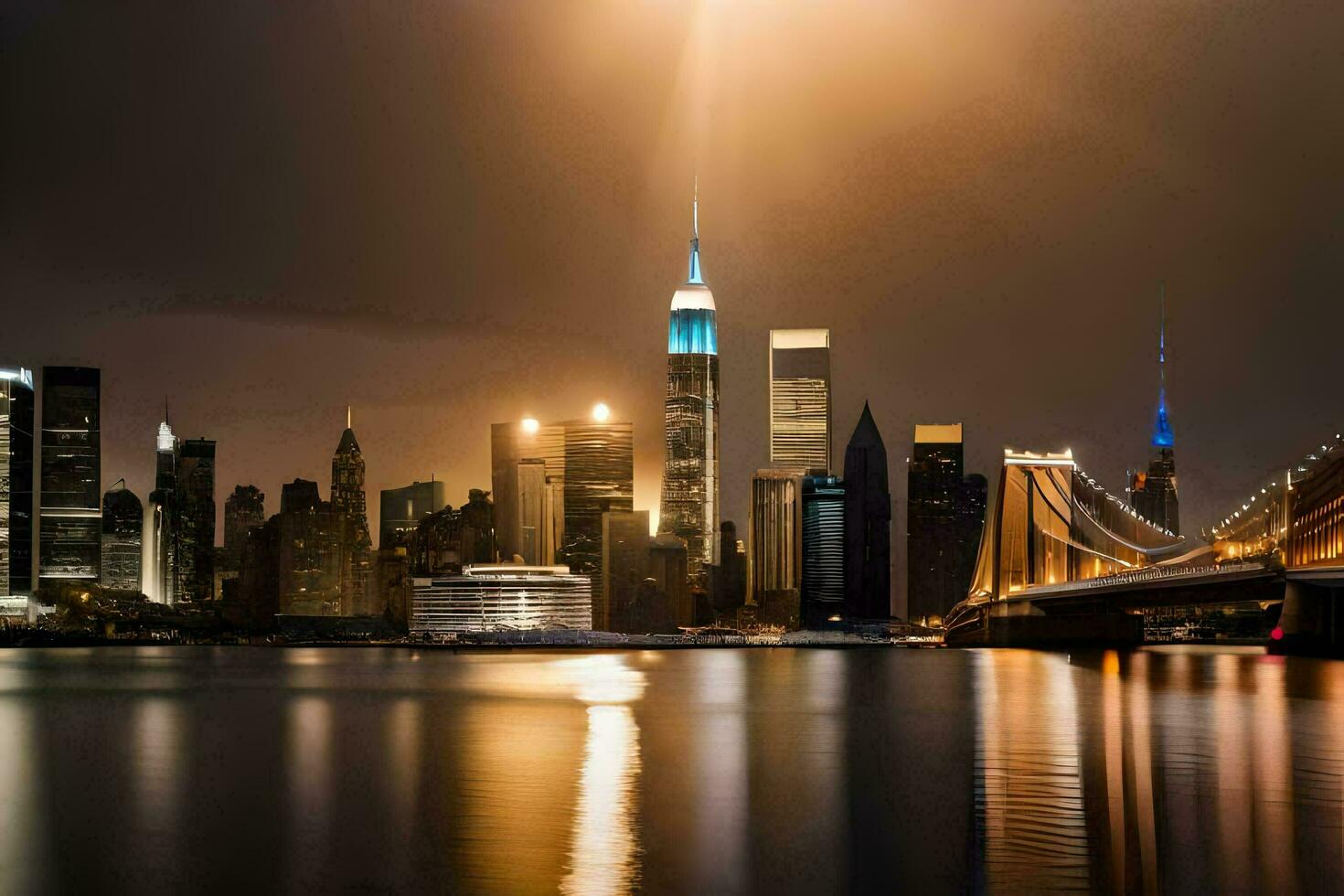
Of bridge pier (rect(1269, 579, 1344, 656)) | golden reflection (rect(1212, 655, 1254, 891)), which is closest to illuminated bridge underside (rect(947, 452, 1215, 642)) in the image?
bridge pier (rect(1269, 579, 1344, 656))

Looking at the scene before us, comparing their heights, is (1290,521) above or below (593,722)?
above

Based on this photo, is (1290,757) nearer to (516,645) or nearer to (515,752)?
(515,752)

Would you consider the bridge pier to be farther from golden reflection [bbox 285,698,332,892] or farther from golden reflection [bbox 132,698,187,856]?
golden reflection [bbox 132,698,187,856]

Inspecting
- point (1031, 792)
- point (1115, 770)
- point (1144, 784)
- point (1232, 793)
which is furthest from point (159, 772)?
point (1232, 793)

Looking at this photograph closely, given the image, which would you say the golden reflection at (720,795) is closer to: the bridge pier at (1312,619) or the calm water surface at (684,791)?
the calm water surface at (684,791)

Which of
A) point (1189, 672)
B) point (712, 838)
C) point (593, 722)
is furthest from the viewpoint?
point (1189, 672)

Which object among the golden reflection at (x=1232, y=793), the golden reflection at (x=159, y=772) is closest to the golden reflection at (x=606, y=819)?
the golden reflection at (x=159, y=772)

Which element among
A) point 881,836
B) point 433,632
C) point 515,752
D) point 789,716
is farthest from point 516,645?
point 881,836
